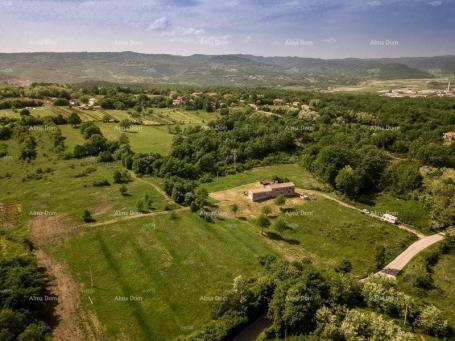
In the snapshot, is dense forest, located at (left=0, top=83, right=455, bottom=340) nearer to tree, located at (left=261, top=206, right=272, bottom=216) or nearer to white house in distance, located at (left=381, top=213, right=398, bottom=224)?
white house in distance, located at (left=381, top=213, right=398, bottom=224)

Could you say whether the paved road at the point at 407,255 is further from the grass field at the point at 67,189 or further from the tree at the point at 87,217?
the tree at the point at 87,217

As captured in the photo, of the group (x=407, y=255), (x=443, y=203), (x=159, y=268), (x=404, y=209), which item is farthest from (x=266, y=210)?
(x=443, y=203)

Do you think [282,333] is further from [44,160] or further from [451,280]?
[44,160]

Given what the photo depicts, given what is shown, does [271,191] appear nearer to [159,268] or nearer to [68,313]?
[159,268]

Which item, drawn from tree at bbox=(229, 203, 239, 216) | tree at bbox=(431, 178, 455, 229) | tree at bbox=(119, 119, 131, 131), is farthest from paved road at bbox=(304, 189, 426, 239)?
tree at bbox=(119, 119, 131, 131)

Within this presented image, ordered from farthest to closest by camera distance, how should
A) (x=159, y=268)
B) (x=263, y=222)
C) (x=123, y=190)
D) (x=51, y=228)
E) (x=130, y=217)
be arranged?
Result: 1. (x=123, y=190)
2. (x=130, y=217)
3. (x=51, y=228)
4. (x=263, y=222)
5. (x=159, y=268)

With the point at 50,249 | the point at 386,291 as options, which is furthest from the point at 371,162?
the point at 50,249
